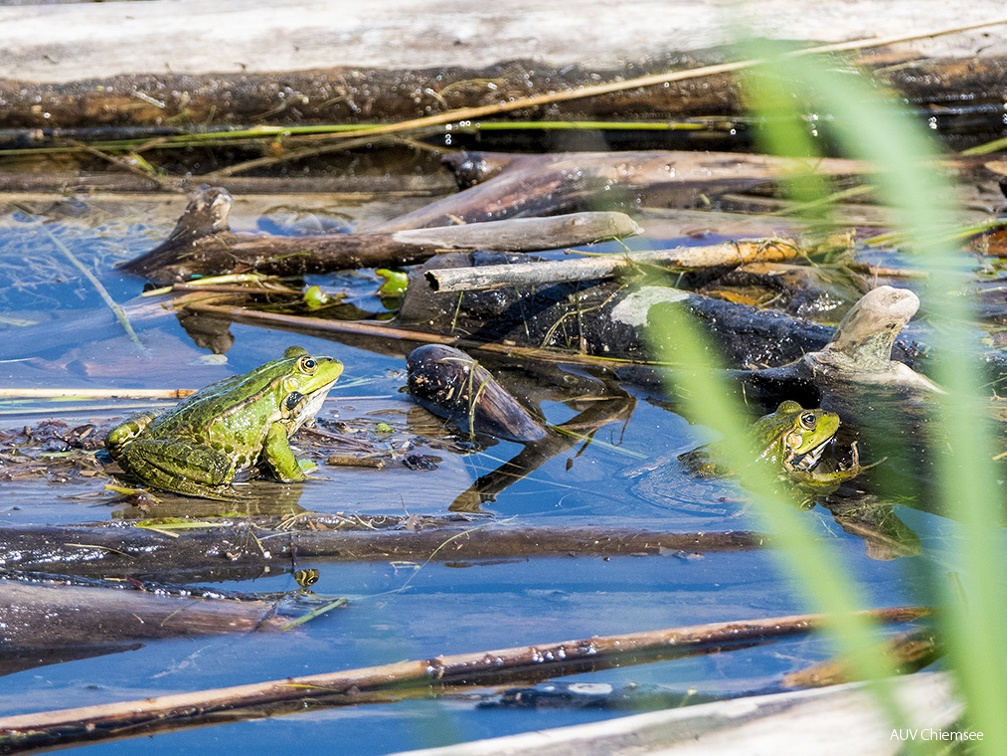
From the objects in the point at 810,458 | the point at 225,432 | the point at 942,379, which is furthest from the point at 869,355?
the point at 942,379

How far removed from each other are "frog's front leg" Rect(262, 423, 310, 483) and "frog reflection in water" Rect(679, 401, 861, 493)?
1.57m

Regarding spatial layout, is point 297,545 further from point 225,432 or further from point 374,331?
point 374,331

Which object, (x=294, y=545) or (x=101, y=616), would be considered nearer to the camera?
(x=101, y=616)

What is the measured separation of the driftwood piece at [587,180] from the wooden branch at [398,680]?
386 centimetres

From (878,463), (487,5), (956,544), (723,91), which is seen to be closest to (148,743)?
(956,544)

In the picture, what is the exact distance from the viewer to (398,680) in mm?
2879

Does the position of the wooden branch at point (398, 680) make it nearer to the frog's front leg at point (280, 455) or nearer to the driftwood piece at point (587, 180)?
the frog's front leg at point (280, 455)

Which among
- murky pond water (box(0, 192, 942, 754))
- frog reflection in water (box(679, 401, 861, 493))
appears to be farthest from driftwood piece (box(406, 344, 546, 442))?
frog reflection in water (box(679, 401, 861, 493))

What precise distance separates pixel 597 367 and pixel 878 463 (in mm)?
Answer: 1512

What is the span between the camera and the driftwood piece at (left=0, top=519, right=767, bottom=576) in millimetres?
3404

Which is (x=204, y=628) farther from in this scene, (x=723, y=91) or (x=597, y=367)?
(x=723, y=91)

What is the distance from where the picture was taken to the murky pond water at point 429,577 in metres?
2.87

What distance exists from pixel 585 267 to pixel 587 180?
7.06 ft

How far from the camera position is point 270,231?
291 inches
